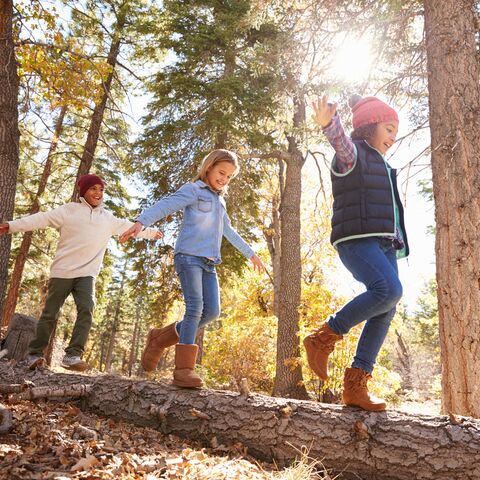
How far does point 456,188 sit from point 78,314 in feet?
13.4

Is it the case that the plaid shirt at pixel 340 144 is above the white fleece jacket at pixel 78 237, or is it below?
above

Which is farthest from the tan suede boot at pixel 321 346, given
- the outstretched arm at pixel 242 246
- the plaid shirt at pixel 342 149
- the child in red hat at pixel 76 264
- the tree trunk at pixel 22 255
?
the tree trunk at pixel 22 255

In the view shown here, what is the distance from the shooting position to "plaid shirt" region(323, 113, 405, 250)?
294 centimetres

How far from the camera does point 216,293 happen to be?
3.78m

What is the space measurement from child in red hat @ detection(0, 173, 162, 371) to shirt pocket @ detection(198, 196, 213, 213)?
169 cm

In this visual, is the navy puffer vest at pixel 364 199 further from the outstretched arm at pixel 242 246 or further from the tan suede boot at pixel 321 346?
the outstretched arm at pixel 242 246

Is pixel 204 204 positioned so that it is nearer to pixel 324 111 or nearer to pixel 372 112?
pixel 324 111

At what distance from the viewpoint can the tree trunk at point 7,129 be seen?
4586 millimetres

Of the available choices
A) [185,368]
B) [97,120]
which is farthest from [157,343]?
[97,120]

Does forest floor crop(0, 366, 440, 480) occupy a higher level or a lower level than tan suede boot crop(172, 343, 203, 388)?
lower

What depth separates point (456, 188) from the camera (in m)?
4.03

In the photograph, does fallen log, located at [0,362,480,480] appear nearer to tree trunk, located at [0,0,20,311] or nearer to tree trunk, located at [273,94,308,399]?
tree trunk, located at [0,0,20,311]

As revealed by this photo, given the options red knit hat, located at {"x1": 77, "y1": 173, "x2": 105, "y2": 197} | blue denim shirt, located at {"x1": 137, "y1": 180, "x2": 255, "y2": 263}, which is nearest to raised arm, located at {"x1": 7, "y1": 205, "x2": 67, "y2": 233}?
red knit hat, located at {"x1": 77, "y1": 173, "x2": 105, "y2": 197}

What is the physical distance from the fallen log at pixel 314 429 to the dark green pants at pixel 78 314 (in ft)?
4.20
